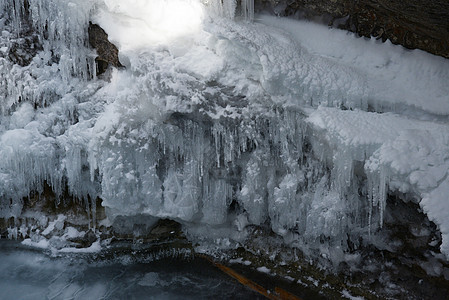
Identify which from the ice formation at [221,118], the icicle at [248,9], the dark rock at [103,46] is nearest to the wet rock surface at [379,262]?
the ice formation at [221,118]

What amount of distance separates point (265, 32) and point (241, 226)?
8.57 feet

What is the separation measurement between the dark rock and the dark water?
2767 millimetres

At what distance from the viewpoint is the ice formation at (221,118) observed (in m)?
5.30

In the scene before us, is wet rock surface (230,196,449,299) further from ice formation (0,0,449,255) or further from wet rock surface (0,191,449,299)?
ice formation (0,0,449,255)

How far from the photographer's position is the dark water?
Answer: 620 centimetres

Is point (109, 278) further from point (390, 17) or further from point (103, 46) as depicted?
point (390, 17)

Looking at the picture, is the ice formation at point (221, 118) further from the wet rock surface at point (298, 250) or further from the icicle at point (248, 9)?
the wet rock surface at point (298, 250)

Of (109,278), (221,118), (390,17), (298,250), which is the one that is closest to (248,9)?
(221,118)

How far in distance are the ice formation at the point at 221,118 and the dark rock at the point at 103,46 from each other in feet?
0.40

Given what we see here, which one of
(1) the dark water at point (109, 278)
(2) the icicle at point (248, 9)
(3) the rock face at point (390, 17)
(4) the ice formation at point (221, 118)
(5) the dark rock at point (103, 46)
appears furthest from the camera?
(5) the dark rock at point (103, 46)

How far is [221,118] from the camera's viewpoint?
19.0 ft

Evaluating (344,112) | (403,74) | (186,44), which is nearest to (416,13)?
(403,74)

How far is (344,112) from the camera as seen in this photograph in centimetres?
537

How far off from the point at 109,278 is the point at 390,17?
4.95 meters
